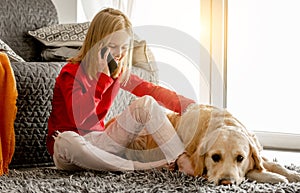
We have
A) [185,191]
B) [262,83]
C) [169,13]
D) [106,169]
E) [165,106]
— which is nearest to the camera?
[185,191]

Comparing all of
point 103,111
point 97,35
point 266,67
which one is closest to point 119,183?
point 103,111

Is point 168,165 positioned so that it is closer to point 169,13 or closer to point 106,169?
point 106,169

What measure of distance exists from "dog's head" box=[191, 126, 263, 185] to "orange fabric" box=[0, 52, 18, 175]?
69cm

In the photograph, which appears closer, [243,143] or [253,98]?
[243,143]

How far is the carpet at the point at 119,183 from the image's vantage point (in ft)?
5.40

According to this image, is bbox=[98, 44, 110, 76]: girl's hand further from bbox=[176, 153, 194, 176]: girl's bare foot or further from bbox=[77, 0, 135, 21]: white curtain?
bbox=[77, 0, 135, 21]: white curtain

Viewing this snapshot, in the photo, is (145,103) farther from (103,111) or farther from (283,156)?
(283,156)

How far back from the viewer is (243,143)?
1808mm

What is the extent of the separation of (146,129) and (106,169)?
0.67 feet

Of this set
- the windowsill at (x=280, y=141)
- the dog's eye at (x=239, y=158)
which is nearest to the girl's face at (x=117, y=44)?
the dog's eye at (x=239, y=158)

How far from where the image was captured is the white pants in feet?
6.39

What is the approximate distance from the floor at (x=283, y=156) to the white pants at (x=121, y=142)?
860mm

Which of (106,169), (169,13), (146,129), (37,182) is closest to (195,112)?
(146,129)

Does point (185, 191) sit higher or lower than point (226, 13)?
lower
